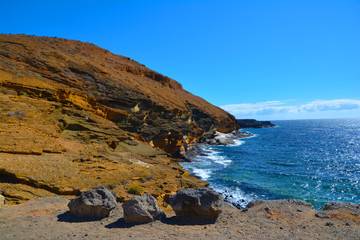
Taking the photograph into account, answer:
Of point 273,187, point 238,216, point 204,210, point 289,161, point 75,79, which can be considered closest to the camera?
point 204,210

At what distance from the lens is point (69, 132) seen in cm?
1664

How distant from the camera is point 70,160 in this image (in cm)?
1244

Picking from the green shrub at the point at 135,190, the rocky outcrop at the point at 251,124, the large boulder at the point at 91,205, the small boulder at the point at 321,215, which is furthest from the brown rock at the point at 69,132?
the rocky outcrop at the point at 251,124

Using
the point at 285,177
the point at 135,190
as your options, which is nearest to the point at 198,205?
the point at 135,190

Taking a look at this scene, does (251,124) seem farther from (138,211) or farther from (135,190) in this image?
(138,211)

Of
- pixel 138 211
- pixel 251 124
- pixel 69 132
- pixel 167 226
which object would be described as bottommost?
pixel 167 226

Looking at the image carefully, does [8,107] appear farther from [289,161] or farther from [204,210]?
[289,161]

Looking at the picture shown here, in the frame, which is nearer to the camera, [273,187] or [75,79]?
[273,187]

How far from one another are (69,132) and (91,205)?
1086cm

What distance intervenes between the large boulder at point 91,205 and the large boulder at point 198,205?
2730 millimetres

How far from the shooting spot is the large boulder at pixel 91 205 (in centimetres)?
775

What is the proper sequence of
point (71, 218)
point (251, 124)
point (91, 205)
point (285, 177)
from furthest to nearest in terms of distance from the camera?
point (251, 124), point (285, 177), point (91, 205), point (71, 218)

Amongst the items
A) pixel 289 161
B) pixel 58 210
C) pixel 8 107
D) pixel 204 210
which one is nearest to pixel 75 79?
pixel 8 107

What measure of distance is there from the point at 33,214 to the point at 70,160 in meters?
5.09
